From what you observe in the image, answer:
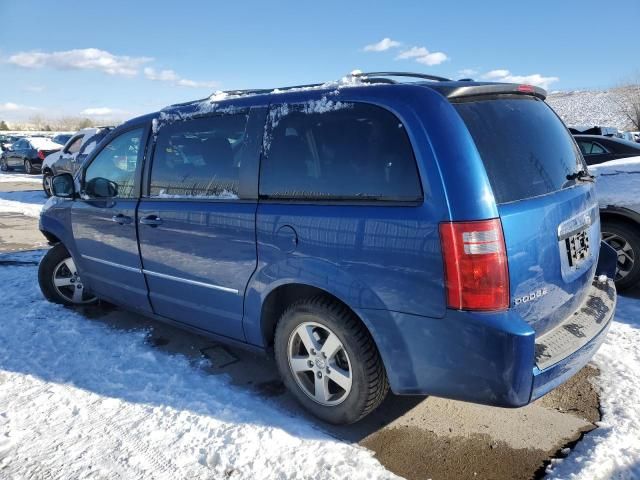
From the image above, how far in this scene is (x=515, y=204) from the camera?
7.51 ft

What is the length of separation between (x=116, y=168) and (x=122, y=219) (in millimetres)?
524

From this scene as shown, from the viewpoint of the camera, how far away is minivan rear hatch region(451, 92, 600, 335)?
2266 mm

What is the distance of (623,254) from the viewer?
4.79 metres

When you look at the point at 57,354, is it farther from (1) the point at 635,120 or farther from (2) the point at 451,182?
(1) the point at 635,120

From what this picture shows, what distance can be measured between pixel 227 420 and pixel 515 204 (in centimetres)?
195

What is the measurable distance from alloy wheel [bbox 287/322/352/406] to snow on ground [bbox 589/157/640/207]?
3553mm

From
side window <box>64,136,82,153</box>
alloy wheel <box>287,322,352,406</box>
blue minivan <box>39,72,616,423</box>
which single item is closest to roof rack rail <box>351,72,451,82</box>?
blue minivan <box>39,72,616,423</box>

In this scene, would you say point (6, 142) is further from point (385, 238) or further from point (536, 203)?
point (536, 203)

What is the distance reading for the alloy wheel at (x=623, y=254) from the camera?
474cm

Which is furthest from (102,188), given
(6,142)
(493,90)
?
(6,142)

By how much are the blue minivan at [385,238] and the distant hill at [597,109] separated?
44.0 metres

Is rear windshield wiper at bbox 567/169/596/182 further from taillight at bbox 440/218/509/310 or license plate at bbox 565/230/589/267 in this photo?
taillight at bbox 440/218/509/310

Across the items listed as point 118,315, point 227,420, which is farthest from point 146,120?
point 227,420

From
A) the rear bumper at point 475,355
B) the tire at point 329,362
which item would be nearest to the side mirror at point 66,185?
the tire at point 329,362
